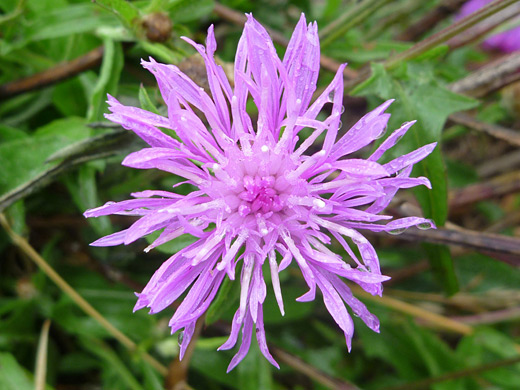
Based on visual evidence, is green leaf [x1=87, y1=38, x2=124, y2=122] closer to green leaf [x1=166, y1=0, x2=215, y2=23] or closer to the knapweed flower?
green leaf [x1=166, y1=0, x2=215, y2=23]

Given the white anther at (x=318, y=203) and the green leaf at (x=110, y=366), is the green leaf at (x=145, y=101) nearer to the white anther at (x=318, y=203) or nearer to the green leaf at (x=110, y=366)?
the white anther at (x=318, y=203)

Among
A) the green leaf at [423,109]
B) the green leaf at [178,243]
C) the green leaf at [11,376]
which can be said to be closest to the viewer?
the green leaf at [178,243]

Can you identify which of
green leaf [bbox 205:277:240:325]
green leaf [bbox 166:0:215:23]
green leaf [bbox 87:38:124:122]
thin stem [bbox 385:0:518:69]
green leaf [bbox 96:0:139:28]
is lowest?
green leaf [bbox 205:277:240:325]

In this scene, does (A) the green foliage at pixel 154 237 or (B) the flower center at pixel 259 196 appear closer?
(B) the flower center at pixel 259 196

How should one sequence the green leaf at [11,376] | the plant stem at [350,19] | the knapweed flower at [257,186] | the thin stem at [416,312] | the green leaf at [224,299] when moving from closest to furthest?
the knapweed flower at [257,186]
the green leaf at [224,299]
the green leaf at [11,376]
the plant stem at [350,19]
the thin stem at [416,312]

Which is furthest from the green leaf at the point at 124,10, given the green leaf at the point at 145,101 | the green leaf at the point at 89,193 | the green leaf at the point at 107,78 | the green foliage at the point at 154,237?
the green leaf at the point at 89,193

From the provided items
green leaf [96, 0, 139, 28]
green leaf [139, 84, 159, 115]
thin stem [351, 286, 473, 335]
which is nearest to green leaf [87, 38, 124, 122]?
green leaf [96, 0, 139, 28]

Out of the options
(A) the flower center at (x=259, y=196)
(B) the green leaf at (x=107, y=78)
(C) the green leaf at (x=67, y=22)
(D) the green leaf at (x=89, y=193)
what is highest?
(C) the green leaf at (x=67, y=22)

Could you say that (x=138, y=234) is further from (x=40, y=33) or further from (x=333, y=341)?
(x=333, y=341)

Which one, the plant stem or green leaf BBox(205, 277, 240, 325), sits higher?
the plant stem
